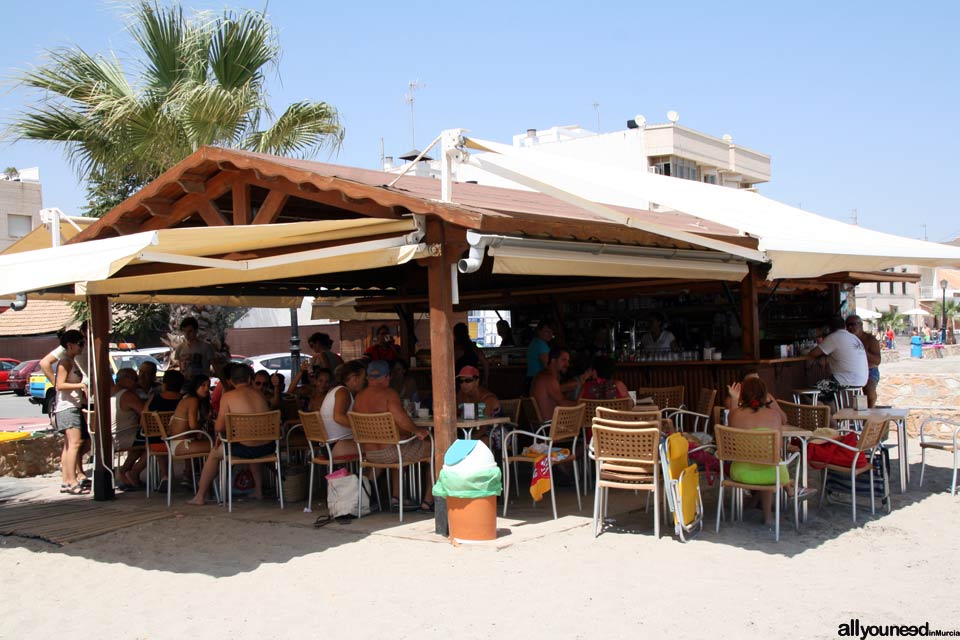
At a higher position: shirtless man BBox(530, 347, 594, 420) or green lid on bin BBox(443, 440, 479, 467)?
shirtless man BBox(530, 347, 594, 420)

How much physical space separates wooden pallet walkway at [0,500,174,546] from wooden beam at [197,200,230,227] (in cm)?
256

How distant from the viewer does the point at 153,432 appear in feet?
27.0

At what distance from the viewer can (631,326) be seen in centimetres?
1326

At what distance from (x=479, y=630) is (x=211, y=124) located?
28.9 ft

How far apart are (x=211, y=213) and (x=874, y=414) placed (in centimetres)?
592

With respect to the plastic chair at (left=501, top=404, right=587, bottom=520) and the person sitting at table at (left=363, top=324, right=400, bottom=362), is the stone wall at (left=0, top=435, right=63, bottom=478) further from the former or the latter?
the plastic chair at (left=501, top=404, right=587, bottom=520)

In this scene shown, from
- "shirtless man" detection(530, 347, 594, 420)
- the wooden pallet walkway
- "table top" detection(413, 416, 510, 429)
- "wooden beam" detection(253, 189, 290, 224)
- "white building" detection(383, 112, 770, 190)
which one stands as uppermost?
"white building" detection(383, 112, 770, 190)

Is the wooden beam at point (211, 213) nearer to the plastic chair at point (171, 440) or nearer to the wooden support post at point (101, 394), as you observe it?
the wooden support post at point (101, 394)

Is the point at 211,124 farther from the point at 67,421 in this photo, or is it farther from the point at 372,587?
the point at 372,587

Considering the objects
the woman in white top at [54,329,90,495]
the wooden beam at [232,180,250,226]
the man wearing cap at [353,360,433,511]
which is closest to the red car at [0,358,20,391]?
the woman in white top at [54,329,90,495]

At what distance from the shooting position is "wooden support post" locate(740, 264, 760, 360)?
10.5 meters

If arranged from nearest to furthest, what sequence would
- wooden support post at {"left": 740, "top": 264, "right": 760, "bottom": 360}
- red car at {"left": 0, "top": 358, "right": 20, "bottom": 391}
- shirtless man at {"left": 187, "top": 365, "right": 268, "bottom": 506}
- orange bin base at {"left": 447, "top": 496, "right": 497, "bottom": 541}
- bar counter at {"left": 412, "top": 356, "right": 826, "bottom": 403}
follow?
orange bin base at {"left": 447, "top": 496, "right": 497, "bottom": 541} → shirtless man at {"left": 187, "top": 365, "right": 268, "bottom": 506} → bar counter at {"left": 412, "top": 356, "right": 826, "bottom": 403} → wooden support post at {"left": 740, "top": 264, "right": 760, "bottom": 360} → red car at {"left": 0, "top": 358, "right": 20, "bottom": 391}

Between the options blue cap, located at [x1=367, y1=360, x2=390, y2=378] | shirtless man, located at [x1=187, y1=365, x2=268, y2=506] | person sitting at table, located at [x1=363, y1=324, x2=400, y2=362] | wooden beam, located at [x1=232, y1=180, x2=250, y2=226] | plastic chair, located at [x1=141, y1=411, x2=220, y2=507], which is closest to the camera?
blue cap, located at [x1=367, y1=360, x2=390, y2=378]

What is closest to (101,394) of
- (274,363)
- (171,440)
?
(171,440)
